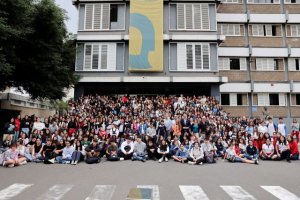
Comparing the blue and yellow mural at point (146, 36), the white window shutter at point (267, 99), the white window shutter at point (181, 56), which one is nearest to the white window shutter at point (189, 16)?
the white window shutter at point (181, 56)

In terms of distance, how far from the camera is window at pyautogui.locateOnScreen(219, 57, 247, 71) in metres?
30.5

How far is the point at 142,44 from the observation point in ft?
83.7

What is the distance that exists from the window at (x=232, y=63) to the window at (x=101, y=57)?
35.4 ft

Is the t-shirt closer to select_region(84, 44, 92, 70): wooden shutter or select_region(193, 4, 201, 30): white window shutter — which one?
select_region(193, 4, 201, 30): white window shutter

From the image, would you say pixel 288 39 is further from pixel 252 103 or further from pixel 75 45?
pixel 75 45

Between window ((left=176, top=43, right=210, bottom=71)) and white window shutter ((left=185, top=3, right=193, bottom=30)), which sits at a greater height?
white window shutter ((left=185, top=3, right=193, bottom=30))

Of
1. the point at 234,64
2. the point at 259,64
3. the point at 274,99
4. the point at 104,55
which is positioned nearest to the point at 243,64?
the point at 234,64

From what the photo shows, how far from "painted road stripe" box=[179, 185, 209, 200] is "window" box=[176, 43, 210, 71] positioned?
18.0 m

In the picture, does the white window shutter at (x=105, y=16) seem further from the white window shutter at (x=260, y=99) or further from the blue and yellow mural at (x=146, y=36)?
the white window shutter at (x=260, y=99)

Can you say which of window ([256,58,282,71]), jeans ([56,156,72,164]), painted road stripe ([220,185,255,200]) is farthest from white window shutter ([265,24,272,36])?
painted road stripe ([220,185,255,200])

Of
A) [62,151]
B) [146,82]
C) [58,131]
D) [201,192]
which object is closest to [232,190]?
[201,192]

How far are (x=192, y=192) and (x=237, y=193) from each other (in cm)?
116

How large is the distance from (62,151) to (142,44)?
13726 millimetres

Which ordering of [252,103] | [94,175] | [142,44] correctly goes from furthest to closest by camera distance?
[252,103] < [142,44] < [94,175]
